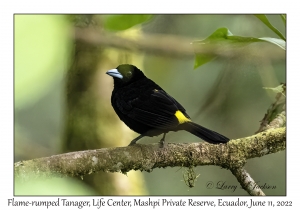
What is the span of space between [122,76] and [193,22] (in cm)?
77

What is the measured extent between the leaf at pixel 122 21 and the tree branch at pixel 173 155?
33.4 inches

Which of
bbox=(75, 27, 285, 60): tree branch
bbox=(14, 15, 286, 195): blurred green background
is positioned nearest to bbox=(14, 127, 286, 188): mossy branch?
bbox=(14, 15, 286, 195): blurred green background

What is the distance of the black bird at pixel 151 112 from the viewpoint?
2498mm

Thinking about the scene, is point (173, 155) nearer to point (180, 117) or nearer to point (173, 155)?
point (173, 155)

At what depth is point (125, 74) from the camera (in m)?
2.87

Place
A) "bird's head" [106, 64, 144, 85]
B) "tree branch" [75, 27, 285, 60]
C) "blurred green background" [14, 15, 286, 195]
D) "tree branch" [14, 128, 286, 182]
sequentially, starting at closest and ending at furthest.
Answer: "tree branch" [14, 128, 286, 182] → "blurred green background" [14, 15, 286, 195] → "bird's head" [106, 64, 144, 85] → "tree branch" [75, 27, 285, 60]

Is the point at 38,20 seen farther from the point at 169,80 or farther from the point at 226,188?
the point at 169,80

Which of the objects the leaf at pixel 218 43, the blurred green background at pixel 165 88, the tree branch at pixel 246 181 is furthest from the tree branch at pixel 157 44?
the tree branch at pixel 246 181

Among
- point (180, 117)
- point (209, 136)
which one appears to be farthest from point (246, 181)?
point (180, 117)

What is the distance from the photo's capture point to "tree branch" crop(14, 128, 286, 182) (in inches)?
90.5

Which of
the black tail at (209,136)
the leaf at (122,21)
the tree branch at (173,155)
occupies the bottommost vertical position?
the tree branch at (173,155)

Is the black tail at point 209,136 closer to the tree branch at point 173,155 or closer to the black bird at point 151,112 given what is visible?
the black bird at point 151,112

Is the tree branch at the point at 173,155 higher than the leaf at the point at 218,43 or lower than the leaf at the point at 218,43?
lower

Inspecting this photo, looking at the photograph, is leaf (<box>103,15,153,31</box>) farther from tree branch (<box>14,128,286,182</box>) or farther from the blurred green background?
tree branch (<box>14,128,286,182</box>)
